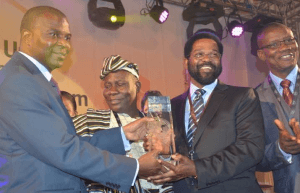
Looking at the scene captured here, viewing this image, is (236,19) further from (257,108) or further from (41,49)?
(41,49)

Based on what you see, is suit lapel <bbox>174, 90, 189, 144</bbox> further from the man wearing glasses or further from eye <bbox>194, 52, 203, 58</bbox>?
the man wearing glasses

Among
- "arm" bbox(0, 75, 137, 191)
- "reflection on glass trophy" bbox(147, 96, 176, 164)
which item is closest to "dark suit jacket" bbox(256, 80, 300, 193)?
"reflection on glass trophy" bbox(147, 96, 176, 164)

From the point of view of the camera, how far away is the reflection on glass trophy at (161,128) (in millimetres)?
2873

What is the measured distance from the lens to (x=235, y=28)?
1010cm

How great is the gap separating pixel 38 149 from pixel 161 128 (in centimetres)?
95

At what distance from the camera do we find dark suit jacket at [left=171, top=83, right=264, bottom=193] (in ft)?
9.23

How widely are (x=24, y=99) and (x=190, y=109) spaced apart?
1.34m

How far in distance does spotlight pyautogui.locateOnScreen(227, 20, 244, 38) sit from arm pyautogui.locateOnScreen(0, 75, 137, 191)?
27.1 feet

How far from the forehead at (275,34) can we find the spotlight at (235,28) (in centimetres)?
643

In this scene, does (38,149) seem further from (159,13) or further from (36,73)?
(159,13)

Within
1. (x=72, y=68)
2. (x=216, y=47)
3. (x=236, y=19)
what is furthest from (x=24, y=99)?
(x=236, y=19)

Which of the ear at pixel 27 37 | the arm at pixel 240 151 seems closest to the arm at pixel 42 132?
the ear at pixel 27 37

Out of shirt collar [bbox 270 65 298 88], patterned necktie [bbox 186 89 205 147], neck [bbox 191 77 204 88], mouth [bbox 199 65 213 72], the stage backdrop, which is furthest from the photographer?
the stage backdrop

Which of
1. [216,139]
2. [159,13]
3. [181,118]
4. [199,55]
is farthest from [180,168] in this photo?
[159,13]
